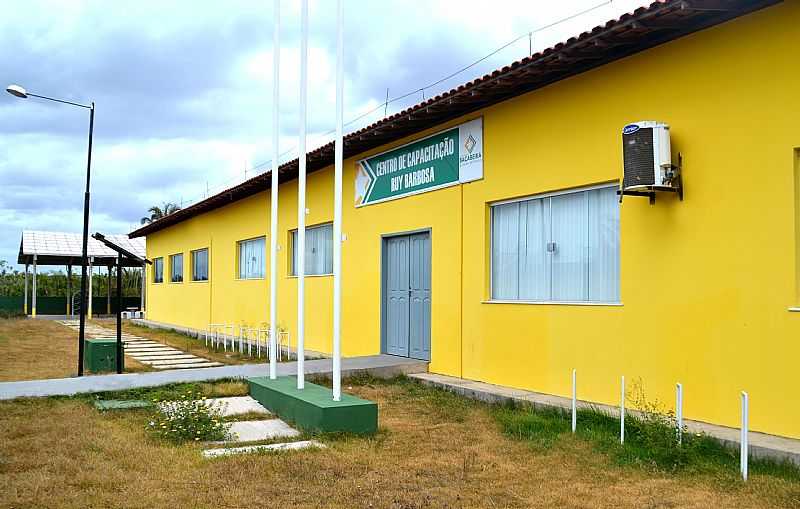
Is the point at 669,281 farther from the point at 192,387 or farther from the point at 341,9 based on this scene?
the point at 192,387

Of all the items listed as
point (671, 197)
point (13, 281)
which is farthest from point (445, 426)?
point (13, 281)

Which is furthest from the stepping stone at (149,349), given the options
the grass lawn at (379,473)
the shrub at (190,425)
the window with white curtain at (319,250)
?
the shrub at (190,425)

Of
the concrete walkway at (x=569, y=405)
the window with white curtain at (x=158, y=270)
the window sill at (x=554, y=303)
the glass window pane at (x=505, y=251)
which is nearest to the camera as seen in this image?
the concrete walkway at (x=569, y=405)

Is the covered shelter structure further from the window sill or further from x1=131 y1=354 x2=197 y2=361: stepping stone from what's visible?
the window sill

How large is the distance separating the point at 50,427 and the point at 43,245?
32201 millimetres

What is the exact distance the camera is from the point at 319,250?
16.7 metres

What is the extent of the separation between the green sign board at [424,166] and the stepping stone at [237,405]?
14.5 ft

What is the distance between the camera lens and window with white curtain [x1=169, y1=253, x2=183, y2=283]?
91.0 ft

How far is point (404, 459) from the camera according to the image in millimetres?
7129

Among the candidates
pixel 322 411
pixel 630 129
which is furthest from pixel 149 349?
pixel 630 129

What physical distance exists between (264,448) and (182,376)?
4783mm

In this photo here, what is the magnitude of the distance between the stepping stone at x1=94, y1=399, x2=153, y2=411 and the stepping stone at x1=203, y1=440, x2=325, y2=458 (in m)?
2.64

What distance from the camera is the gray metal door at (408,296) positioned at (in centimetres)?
1266

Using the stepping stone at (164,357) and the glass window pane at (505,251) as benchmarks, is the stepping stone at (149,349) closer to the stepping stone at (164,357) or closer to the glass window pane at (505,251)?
Result: the stepping stone at (164,357)
